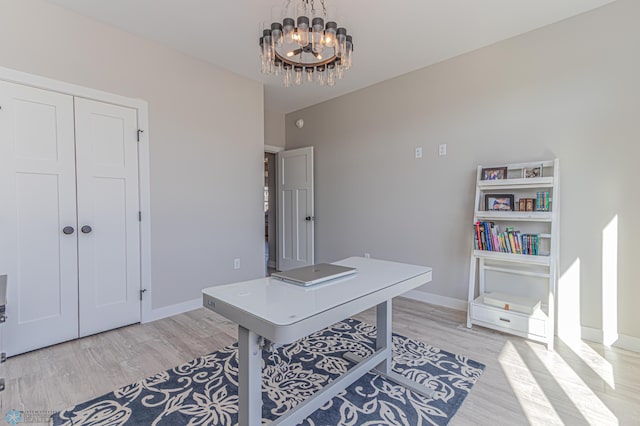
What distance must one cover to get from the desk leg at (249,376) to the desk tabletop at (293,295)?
0.10m

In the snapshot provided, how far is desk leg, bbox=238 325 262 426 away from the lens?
3.86 feet

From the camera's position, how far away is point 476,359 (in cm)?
218

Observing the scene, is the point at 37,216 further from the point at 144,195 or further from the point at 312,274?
the point at 312,274

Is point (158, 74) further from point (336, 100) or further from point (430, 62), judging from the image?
point (430, 62)

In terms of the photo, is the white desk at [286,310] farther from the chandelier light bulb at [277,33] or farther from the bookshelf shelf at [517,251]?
the chandelier light bulb at [277,33]

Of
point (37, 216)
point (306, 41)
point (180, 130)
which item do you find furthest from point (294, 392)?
point (180, 130)

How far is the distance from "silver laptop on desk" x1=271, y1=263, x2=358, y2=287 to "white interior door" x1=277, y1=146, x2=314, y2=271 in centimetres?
278

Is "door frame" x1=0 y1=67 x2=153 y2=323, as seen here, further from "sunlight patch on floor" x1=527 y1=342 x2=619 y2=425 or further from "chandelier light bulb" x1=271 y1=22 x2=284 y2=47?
"sunlight patch on floor" x1=527 y1=342 x2=619 y2=425

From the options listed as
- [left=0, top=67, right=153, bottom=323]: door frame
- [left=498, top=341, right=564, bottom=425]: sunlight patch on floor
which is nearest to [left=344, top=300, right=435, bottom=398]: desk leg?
[left=498, top=341, right=564, bottom=425]: sunlight patch on floor

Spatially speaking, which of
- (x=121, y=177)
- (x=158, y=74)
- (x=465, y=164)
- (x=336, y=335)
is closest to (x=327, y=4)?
(x=158, y=74)

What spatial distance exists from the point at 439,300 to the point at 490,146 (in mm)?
1741

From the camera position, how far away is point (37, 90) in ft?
7.55

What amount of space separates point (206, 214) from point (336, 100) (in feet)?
8.05

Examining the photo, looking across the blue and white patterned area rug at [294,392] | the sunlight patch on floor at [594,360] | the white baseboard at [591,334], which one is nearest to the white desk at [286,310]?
the blue and white patterned area rug at [294,392]
